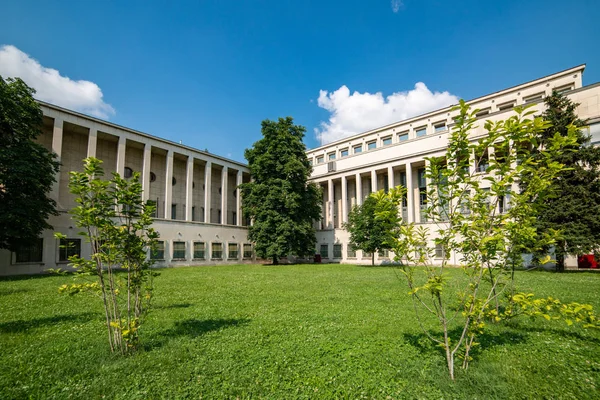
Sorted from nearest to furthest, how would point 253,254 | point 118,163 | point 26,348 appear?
point 26,348, point 118,163, point 253,254

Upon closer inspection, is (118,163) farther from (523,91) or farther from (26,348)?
(523,91)

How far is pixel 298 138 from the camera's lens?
137ft

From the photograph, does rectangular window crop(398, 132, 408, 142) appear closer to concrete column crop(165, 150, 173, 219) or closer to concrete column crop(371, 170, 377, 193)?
concrete column crop(371, 170, 377, 193)

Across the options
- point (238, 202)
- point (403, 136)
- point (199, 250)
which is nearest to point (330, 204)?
point (238, 202)

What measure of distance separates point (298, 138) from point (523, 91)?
3076 cm

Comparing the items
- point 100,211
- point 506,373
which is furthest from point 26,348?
point 506,373

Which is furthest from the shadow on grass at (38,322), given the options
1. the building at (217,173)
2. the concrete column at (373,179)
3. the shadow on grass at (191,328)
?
the concrete column at (373,179)

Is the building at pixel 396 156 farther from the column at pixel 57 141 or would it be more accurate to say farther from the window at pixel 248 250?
the column at pixel 57 141

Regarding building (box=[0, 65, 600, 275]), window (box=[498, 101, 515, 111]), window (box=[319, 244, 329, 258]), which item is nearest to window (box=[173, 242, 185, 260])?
building (box=[0, 65, 600, 275])

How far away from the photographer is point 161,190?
133 ft

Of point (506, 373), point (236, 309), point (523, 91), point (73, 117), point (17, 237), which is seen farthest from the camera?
point (523, 91)

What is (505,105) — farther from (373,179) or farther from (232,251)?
(232,251)

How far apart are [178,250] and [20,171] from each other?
1836 centimetres

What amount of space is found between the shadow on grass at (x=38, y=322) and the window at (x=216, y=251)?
32309mm
